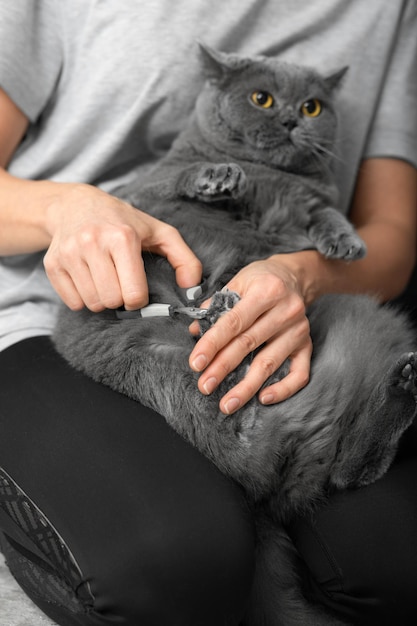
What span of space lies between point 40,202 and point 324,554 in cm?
79

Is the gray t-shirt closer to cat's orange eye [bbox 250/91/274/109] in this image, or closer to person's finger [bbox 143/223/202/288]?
cat's orange eye [bbox 250/91/274/109]

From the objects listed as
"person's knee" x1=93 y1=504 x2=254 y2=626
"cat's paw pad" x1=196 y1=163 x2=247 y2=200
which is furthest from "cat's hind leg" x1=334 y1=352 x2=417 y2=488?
"cat's paw pad" x1=196 y1=163 x2=247 y2=200

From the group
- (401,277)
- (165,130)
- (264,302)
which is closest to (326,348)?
(264,302)

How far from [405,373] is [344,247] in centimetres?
37

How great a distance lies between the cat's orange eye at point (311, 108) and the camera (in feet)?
4.89

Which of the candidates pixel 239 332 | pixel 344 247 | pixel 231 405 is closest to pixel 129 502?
pixel 231 405

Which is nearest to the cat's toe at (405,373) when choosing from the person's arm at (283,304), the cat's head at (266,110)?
the person's arm at (283,304)

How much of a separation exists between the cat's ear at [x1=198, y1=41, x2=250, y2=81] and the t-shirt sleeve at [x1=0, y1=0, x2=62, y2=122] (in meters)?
0.31

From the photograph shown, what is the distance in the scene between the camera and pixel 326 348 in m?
1.19

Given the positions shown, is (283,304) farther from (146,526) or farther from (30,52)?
(30,52)

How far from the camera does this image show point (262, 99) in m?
1.47

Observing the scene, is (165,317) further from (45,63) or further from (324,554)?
(45,63)

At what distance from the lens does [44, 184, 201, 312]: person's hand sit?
107 centimetres

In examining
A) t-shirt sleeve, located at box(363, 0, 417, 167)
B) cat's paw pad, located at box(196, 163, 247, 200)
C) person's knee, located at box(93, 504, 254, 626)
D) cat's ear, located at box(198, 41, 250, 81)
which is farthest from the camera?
t-shirt sleeve, located at box(363, 0, 417, 167)
